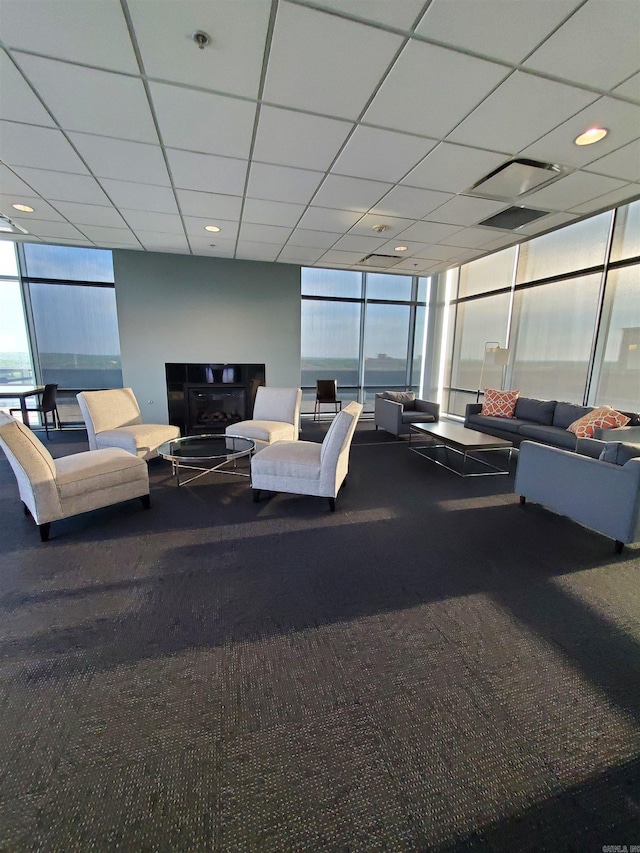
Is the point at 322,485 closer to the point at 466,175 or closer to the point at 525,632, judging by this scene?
the point at 525,632

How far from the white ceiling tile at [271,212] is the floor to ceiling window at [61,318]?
330 centimetres

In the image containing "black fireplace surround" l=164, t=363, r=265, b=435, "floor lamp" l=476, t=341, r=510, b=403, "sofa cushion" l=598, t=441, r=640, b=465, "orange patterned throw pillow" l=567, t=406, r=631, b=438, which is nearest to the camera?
"sofa cushion" l=598, t=441, r=640, b=465

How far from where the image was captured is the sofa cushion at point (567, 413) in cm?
428

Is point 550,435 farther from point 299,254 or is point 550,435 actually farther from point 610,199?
point 299,254

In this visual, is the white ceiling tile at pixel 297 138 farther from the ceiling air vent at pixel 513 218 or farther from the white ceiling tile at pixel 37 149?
the ceiling air vent at pixel 513 218

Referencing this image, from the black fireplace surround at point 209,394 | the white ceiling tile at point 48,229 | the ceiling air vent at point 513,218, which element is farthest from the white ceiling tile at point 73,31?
the black fireplace surround at point 209,394

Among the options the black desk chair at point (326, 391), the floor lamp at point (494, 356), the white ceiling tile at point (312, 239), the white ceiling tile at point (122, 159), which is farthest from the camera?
the black desk chair at point (326, 391)

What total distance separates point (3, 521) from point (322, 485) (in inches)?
98.2

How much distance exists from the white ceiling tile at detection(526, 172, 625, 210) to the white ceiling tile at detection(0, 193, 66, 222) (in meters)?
5.22

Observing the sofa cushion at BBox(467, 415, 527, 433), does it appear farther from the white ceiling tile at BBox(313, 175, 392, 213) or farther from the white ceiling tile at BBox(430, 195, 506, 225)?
the white ceiling tile at BBox(313, 175, 392, 213)

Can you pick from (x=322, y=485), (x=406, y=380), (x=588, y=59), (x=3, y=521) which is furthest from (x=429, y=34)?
(x=406, y=380)

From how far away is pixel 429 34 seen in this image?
170 centimetres

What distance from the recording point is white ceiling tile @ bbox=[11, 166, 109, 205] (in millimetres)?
3074

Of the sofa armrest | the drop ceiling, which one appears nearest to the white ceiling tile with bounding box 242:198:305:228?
the drop ceiling
